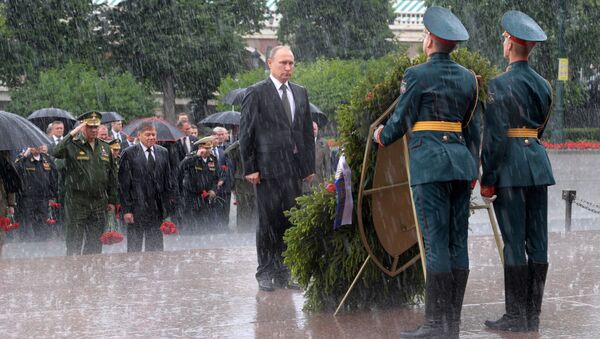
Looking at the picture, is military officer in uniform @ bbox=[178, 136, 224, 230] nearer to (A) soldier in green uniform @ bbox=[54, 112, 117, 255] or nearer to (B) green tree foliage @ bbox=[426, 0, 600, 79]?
(A) soldier in green uniform @ bbox=[54, 112, 117, 255]

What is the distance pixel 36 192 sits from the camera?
15.7m

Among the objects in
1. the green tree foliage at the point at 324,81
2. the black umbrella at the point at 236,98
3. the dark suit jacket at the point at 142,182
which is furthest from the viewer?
the green tree foliage at the point at 324,81

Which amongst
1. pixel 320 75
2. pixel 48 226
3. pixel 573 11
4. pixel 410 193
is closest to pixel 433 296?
pixel 410 193

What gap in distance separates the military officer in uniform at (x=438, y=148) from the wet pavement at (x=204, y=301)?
1.17ft

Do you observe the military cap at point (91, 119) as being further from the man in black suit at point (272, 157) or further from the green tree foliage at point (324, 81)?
the green tree foliage at point (324, 81)

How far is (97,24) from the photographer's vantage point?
4847 centimetres

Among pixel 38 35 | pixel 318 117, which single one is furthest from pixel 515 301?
pixel 38 35

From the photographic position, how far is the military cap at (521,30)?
6809mm

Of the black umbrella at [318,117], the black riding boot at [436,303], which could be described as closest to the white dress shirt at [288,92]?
the black riding boot at [436,303]

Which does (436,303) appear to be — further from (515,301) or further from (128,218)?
(128,218)

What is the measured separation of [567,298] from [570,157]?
25061mm

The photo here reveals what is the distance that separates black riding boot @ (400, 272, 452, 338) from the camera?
6465 mm

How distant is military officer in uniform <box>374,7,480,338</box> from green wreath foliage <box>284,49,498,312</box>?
1.88 feet

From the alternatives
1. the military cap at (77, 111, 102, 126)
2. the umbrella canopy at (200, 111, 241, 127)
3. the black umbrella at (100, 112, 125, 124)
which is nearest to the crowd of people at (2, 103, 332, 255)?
the military cap at (77, 111, 102, 126)
